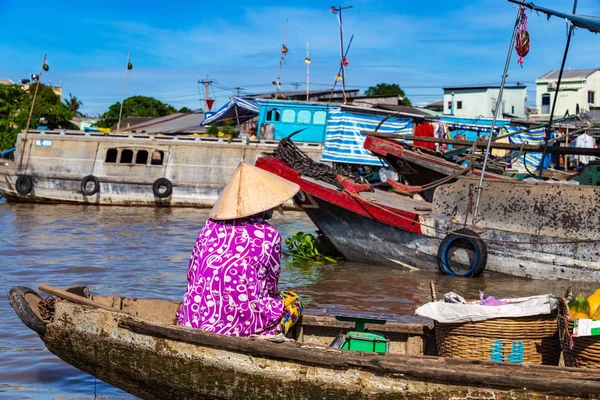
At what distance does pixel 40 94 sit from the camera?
4344cm

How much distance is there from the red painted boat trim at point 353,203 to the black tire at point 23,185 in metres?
14.1

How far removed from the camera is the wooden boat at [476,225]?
909cm

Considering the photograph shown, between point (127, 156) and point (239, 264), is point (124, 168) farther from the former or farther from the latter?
point (239, 264)

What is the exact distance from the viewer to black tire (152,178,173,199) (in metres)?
22.1

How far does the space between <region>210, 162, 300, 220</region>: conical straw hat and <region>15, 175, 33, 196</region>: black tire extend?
1951 centimetres

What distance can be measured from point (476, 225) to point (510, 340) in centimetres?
506

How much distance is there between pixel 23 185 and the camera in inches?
904

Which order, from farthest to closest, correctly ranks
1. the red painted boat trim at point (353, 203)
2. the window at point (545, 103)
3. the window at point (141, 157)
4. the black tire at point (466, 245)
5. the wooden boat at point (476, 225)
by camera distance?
1. the window at point (545, 103)
2. the window at point (141, 157)
3. the red painted boat trim at point (353, 203)
4. the black tire at point (466, 245)
5. the wooden boat at point (476, 225)

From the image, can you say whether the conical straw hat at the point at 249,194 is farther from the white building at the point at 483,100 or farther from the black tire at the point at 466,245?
the white building at the point at 483,100

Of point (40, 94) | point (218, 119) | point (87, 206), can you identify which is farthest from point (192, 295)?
point (40, 94)

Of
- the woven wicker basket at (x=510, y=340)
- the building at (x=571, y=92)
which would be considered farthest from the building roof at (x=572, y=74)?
the woven wicker basket at (x=510, y=340)

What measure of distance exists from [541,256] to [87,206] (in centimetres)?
1602

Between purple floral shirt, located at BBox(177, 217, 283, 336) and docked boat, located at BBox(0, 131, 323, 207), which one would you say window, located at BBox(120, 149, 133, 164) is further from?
purple floral shirt, located at BBox(177, 217, 283, 336)

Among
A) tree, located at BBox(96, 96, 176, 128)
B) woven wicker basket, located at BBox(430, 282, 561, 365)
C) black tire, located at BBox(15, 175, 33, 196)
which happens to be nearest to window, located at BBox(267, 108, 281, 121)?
Answer: black tire, located at BBox(15, 175, 33, 196)
